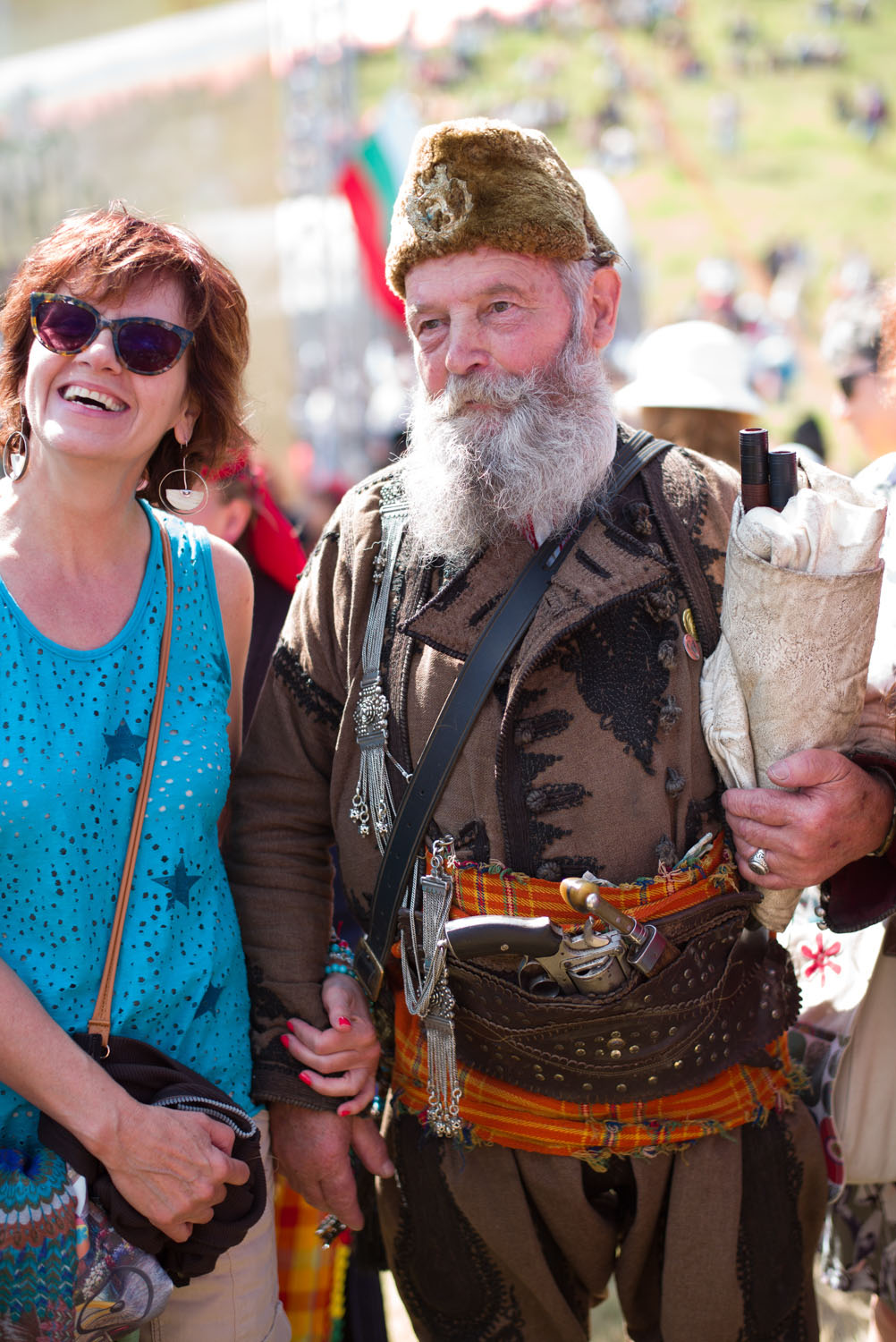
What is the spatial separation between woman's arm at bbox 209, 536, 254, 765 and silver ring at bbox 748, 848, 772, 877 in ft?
3.13

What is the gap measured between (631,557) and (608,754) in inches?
13.1

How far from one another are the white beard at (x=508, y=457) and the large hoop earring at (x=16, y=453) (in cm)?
66

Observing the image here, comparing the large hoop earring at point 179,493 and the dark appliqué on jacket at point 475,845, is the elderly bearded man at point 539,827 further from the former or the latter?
the large hoop earring at point 179,493

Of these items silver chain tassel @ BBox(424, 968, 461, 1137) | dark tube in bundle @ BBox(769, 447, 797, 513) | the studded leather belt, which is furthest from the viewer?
silver chain tassel @ BBox(424, 968, 461, 1137)

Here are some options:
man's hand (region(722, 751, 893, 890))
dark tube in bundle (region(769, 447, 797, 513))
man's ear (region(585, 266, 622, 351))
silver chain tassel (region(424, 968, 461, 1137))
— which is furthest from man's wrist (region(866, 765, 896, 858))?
man's ear (region(585, 266, 622, 351))

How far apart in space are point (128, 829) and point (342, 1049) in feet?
1.84

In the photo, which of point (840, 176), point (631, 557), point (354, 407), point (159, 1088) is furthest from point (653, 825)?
point (840, 176)

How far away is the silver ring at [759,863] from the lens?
1.85 meters

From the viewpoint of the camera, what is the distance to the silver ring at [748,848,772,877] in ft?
6.07

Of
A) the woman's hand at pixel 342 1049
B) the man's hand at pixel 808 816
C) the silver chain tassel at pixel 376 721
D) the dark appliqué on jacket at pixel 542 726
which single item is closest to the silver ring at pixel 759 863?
the man's hand at pixel 808 816

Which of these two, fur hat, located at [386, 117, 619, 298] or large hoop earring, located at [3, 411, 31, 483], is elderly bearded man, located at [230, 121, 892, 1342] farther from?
large hoop earring, located at [3, 411, 31, 483]

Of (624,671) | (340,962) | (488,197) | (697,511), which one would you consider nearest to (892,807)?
(624,671)

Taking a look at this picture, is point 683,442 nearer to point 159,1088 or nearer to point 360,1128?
point 360,1128

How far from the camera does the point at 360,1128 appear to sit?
6.83 ft
